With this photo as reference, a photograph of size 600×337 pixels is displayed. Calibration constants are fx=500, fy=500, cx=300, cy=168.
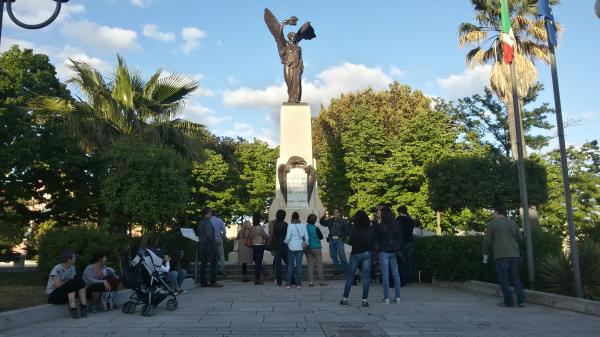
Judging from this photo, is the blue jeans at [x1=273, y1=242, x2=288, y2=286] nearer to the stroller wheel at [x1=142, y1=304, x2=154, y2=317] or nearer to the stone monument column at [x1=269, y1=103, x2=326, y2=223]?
the stroller wheel at [x1=142, y1=304, x2=154, y2=317]

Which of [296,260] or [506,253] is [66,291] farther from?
[506,253]

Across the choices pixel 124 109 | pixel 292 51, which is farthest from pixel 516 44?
pixel 124 109

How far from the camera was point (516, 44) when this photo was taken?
23031 mm

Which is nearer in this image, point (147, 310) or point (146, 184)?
point (147, 310)

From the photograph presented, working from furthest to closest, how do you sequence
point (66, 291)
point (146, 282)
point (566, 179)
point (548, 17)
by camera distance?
point (548, 17) → point (566, 179) → point (146, 282) → point (66, 291)

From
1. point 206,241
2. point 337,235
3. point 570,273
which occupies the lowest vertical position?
point 570,273

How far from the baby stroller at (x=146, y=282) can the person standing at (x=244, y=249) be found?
451 cm

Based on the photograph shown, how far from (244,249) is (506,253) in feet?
24.1

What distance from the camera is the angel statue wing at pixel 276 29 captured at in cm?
2002

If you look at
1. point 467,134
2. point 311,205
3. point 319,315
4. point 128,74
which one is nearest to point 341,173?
point 467,134

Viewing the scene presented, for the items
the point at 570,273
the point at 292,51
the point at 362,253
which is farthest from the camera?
the point at 292,51

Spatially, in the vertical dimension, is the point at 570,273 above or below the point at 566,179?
below

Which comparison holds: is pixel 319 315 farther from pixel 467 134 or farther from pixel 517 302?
pixel 467 134

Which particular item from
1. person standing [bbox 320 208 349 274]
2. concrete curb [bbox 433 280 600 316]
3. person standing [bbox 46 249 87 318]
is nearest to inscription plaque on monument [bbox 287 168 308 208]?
person standing [bbox 320 208 349 274]
